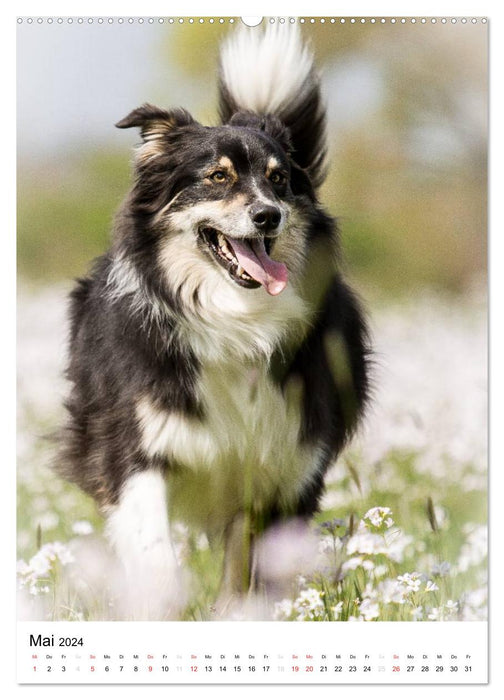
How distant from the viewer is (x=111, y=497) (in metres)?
4.94

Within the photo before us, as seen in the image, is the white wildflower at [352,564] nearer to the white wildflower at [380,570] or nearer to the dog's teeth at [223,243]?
the white wildflower at [380,570]

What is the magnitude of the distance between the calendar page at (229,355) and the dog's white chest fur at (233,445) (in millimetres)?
11

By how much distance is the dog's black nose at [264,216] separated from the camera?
15.1 feet

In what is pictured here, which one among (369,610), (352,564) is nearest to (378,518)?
(352,564)

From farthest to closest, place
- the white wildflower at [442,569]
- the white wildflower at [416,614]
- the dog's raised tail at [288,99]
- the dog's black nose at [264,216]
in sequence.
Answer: the dog's raised tail at [288,99] → the white wildflower at [442,569] → the white wildflower at [416,614] → the dog's black nose at [264,216]

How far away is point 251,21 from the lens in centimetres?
479

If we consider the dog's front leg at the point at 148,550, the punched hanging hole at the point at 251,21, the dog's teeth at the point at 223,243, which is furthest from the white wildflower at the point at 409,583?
A: the punched hanging hole at the point at 251,21

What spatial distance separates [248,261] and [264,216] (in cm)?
26

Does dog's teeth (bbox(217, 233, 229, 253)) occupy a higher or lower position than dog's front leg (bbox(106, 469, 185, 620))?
higher

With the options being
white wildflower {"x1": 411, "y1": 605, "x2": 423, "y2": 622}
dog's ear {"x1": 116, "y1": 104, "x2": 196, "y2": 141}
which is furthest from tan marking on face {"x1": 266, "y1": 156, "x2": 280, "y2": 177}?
white wildflower {"x1": 411, "y1": 605, "x2": 423, "y2": 622}

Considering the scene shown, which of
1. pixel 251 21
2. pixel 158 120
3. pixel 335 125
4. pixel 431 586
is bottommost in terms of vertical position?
pixel 431 586

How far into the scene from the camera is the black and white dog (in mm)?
4750

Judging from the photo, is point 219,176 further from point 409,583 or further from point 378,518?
point 409,583

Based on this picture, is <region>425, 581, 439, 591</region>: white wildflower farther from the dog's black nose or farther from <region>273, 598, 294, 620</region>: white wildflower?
the dog's black nose
